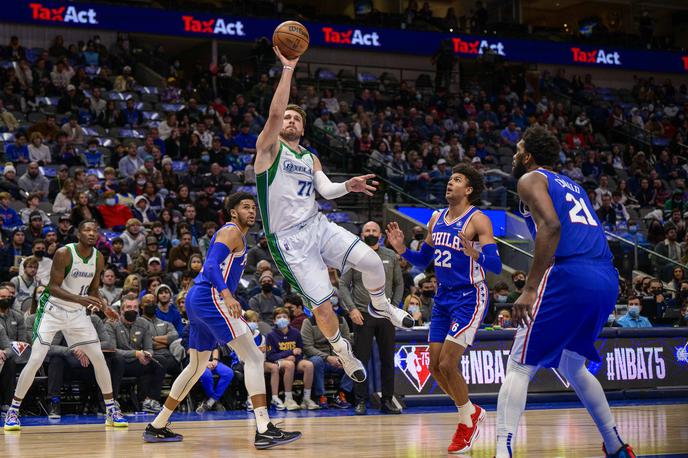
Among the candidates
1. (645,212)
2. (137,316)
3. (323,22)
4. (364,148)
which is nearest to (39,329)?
(137,316)

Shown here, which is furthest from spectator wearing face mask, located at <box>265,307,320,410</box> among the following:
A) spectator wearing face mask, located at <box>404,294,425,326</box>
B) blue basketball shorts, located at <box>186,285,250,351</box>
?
blue basketball shorts, located at <box>186,285,250,351</box>

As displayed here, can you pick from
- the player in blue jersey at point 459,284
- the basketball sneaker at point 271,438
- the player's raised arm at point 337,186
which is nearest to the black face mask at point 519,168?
the player in blue jersey at point 459,284

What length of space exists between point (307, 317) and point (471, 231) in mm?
5545

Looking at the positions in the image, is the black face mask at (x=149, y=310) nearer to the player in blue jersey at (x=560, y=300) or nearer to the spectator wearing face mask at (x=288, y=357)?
the spectator wearing face mask at (x=288, y=357)

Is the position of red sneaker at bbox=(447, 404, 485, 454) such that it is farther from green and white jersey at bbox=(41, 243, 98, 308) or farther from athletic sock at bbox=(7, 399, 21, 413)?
athletic sock at bbox=(7, 399, 21, 413)

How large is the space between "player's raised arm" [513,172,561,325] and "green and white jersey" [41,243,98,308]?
18.3ft

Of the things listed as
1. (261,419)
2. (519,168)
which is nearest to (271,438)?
(261,419)

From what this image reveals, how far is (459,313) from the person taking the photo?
722 cm

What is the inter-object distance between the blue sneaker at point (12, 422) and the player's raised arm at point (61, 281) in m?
1.26

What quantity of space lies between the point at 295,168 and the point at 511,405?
2744 millimetres

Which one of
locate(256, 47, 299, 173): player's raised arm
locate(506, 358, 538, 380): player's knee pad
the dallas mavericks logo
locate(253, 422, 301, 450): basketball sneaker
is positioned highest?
locate(256, 47, 299, 173): player's raised arm

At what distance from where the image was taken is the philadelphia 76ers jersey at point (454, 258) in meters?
7.27

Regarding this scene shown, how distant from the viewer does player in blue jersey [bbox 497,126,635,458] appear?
5371 millimetres

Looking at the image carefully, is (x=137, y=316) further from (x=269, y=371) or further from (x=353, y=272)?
(x=353, y=272)
